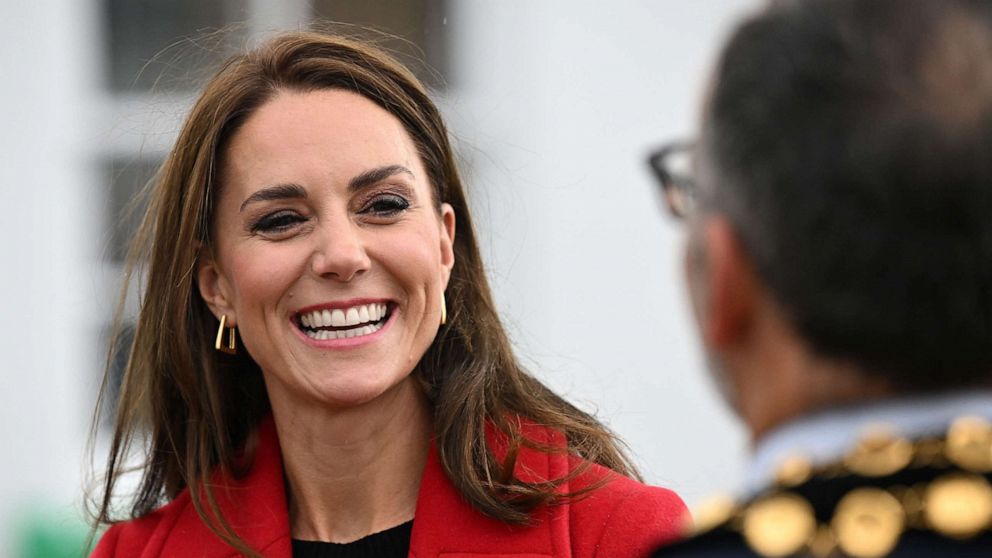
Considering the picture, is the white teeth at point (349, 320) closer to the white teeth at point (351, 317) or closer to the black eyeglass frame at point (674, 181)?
the white teeth at point (351, 317)

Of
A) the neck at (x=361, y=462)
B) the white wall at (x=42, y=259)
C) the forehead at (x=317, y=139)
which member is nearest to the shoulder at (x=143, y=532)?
the neck at (x=361, y=462)

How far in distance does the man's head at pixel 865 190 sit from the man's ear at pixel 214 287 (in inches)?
70.9

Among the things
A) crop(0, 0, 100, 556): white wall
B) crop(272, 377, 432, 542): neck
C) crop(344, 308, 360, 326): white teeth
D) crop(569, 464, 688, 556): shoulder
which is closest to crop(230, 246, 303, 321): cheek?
crop(344, 308, 360, 326): white teeth

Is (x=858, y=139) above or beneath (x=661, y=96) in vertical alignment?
beneath

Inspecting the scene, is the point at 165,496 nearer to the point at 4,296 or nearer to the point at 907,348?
the point at 907,348

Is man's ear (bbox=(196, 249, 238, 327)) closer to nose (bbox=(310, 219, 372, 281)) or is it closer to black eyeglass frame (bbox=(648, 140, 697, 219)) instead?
nose (bbox=(310, 219, 372, 281))

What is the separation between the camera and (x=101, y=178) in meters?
7.18

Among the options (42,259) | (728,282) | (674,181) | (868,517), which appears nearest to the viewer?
(868,517)

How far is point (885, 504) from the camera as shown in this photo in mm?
1314

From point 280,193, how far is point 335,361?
336mm

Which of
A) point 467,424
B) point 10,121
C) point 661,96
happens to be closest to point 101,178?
point 10,121

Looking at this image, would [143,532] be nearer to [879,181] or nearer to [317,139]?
[317,139]

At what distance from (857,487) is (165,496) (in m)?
2.23

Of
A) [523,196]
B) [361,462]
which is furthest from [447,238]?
[523,196]
